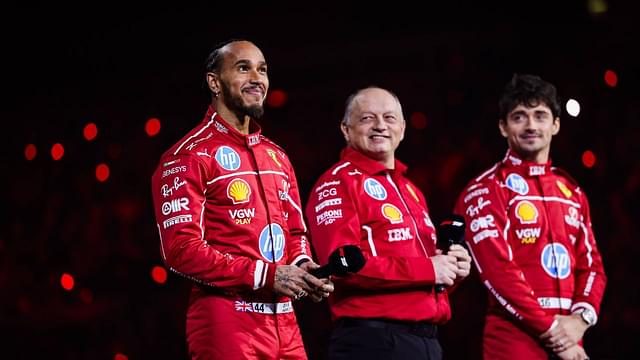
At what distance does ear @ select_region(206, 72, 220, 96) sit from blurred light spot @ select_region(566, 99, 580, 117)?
243 cm

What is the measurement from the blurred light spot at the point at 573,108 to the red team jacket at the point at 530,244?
4.05 feet

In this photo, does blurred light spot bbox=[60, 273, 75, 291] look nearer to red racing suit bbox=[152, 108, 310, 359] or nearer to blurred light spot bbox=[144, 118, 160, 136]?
blurred light spot bbox=[144, 118, 160, 136]

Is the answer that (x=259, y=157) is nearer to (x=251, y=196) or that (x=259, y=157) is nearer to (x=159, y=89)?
(x=251, y=196)

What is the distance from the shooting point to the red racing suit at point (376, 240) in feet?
8.76

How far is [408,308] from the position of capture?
2.69 m

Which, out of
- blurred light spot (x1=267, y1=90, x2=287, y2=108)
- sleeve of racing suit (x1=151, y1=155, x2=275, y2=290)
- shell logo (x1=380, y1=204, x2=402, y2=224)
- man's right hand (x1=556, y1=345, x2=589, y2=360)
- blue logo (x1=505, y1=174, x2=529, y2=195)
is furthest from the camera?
blurred light spot (x1=267, y1=90, x2=287, y2=108)

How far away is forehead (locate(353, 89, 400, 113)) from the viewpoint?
299cm

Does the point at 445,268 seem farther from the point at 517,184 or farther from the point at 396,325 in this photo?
the point at 517,184

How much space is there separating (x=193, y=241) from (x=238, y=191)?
0.21m

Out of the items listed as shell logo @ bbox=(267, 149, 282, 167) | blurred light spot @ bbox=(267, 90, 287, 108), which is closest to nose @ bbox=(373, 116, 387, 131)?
shell logo @ bbox=(267, 149, 282, 167)

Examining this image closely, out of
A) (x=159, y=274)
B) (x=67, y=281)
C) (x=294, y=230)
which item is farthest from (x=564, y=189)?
(x=67, y=281)

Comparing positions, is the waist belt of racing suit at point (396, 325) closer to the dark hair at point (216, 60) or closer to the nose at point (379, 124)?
the nose at point (379, 124)

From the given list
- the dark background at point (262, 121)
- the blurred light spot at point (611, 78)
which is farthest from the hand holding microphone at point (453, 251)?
the blurred light spot at point (611, 78)

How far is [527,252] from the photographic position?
313 centimetres
